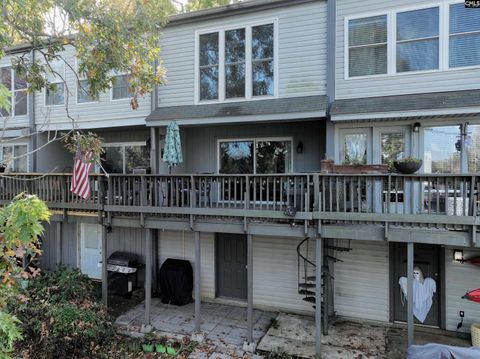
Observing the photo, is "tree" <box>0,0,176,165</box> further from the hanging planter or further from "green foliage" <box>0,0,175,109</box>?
the hanging planter

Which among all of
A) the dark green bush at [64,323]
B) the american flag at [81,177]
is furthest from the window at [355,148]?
the dark green bush at [64,323]

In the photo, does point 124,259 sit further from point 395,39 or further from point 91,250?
point 395,39

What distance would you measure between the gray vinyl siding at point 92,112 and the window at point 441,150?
7.37m

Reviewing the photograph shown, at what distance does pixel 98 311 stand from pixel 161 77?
583 centimetres

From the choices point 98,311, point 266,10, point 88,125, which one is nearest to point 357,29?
point 266,10

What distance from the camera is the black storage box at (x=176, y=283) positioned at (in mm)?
9305

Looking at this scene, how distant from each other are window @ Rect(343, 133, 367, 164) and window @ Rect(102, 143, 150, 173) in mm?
6372

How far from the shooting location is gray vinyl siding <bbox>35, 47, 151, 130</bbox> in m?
9.66

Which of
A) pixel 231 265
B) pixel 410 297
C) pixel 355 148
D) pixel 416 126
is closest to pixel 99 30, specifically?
pixel 355 148

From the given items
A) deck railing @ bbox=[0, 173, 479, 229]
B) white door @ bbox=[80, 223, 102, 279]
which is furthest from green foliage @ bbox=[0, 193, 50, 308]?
white door @ bbox=[80, 223, 102, 279]

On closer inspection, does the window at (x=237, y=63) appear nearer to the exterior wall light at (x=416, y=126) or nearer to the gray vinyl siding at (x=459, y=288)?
the exterior wall light at (x=416, y=126)

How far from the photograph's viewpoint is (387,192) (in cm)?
618

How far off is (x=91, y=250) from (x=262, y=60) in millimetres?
8489

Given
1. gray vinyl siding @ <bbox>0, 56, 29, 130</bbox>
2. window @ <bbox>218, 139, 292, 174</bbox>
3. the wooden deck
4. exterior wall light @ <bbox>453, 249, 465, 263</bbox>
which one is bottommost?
exterior wall light @ <bbox>453, 249, 465, 263</bbox>
